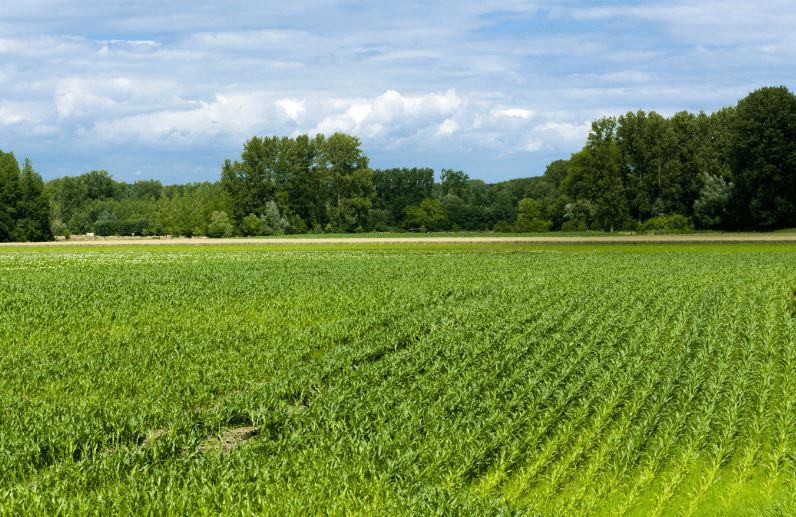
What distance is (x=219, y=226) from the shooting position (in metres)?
105

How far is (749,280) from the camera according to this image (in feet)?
122

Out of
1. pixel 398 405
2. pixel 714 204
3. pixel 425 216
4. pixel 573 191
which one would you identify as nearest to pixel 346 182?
pixel 425 216

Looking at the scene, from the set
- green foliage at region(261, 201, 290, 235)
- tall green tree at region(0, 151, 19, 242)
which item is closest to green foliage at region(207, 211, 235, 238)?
green foliage at region(261, 201, 290, 235)

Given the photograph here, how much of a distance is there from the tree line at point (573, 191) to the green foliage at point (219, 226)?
0.15 meters

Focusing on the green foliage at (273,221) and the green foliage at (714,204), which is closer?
the green foliage at (714,204)

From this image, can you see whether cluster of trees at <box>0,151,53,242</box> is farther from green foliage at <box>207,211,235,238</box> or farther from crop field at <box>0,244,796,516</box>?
crop field at <box>0,244,796,516</box>

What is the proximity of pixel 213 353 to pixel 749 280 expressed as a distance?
26.6m

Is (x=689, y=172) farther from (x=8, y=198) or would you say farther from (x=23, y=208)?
(x=8, y=198)

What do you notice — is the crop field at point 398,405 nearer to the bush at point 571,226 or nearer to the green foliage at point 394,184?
the bush at point 571,226

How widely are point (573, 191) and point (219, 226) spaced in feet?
149

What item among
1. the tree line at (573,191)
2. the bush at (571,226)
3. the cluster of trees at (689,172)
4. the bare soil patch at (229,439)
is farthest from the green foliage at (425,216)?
the bare soil patch at (229,439)

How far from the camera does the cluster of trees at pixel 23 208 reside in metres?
107

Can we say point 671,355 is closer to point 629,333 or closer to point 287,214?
point 629,333

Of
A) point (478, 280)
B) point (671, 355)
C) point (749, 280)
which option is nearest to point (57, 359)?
point (671, 355)
